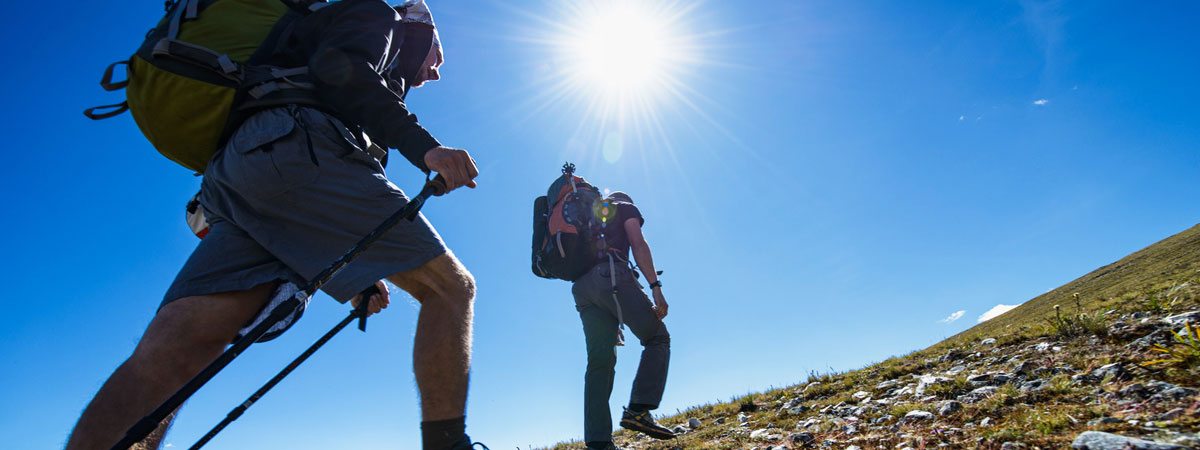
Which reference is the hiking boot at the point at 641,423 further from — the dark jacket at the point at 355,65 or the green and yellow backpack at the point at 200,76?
the green and yellow backpack at the point at 200,76

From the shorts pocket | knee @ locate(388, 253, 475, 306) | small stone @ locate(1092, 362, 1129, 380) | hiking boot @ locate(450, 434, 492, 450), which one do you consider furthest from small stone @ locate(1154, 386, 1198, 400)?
the shorts pocket

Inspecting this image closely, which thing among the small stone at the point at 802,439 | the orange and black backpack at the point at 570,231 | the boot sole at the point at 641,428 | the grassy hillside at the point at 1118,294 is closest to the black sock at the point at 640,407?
the boot sole at the point at 641,428

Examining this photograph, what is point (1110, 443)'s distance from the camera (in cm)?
200

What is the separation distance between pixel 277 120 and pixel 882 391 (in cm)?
596

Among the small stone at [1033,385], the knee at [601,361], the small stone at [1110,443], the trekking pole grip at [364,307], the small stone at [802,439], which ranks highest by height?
the trekking pole grip at [364,307]

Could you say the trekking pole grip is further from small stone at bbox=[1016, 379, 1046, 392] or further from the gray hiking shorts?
small stone at bbox=[1016, 379, 1046, 392]

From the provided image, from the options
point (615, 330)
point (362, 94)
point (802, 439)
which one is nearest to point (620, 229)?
point (615, 330)

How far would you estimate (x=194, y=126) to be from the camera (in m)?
2.82

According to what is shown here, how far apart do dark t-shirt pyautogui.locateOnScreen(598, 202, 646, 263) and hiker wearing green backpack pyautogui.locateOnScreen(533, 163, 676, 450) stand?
1cm

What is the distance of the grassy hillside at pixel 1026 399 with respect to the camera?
2.34m

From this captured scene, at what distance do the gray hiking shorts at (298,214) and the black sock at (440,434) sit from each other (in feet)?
2.55

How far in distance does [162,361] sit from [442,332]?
130 centimetres

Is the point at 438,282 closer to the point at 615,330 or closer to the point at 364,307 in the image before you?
the point at 364,307

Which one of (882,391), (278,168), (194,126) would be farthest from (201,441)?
(882,391)
